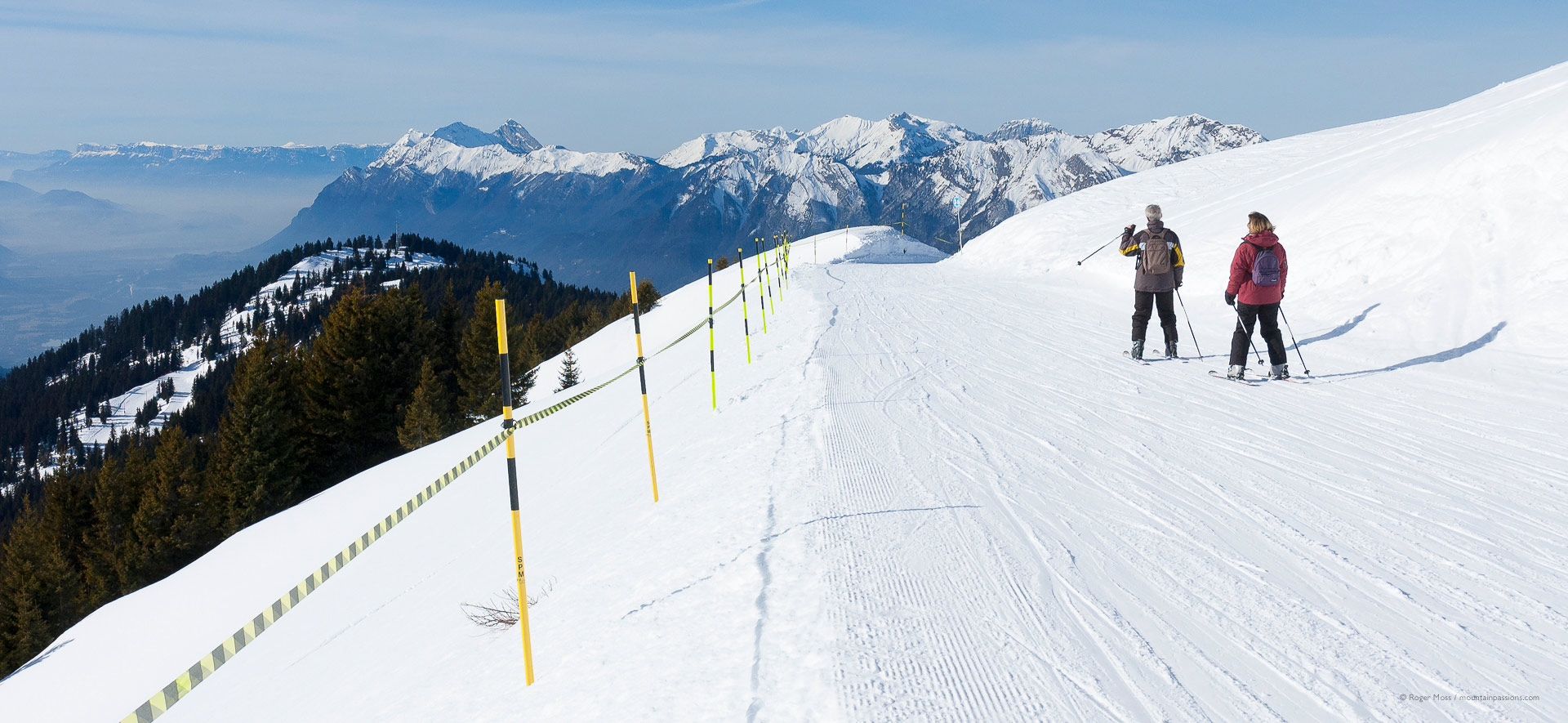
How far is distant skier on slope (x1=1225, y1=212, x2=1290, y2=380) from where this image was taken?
9.88 metres

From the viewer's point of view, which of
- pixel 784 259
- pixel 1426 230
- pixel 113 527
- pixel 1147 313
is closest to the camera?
pixel 1147 313

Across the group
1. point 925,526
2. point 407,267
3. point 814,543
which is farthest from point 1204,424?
point 407,267

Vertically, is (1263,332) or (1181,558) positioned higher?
(1263,332)

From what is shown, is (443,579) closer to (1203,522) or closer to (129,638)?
(1203,522)

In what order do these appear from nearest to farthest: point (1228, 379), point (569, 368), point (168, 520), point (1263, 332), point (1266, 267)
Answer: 1. point (1266, 267)
2. point (1263, 332)
3. point (1228, 379)
4. point (168, 520)
5. point (569, 368)

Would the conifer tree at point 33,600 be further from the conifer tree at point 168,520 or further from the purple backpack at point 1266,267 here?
the purple backpack at point 1266,267

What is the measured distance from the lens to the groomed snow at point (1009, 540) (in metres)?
3.68

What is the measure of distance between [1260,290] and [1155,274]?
1.54 metres

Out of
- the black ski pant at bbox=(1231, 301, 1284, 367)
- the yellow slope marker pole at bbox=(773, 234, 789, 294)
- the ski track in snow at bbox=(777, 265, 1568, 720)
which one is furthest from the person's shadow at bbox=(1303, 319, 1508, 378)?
the yellow slope marker pole at bbox=(773, 234, 789, 294)

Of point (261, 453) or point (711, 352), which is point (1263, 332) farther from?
point (261, 453)

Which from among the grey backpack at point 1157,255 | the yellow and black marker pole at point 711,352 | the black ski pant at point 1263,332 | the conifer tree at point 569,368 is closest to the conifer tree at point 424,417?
the conifer tree at point 569,368

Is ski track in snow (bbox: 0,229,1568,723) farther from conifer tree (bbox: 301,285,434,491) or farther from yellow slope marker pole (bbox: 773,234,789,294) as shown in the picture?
conifer tree (bbox: 301,285,434,491)

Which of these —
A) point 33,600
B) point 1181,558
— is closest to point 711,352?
point 1181,558

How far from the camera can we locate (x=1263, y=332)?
10031 millimetres
